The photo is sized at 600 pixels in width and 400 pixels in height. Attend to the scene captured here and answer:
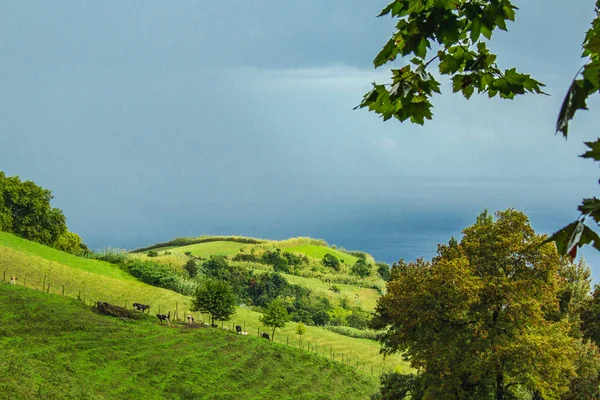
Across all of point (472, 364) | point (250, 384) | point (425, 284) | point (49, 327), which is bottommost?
point (250, 384)

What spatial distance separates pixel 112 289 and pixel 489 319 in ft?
99.6

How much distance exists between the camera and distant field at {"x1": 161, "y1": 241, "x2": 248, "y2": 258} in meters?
78.8

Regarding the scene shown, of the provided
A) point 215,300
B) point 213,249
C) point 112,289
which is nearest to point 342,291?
point 213,249

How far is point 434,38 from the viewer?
3.21 meters

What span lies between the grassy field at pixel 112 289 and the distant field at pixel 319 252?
4300 centimetres

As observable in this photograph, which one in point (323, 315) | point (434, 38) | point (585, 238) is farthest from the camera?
point (323, 315)

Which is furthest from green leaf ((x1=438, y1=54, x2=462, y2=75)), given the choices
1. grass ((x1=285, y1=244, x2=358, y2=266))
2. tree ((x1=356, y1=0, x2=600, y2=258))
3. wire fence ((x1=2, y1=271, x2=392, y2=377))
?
grass ((x1=285, y1=244, x2=358, y2=266))

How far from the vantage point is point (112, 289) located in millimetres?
37875

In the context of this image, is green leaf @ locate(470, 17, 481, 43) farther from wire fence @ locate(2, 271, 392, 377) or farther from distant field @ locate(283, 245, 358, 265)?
distant field @ locate(283, 245, 358, 265)

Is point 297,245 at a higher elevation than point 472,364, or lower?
higher

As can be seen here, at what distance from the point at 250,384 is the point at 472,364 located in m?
12.7

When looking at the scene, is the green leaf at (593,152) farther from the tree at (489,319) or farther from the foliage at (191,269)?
the foliage at (191,269)

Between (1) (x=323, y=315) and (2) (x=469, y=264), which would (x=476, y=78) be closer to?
(2) (x=469, y=264)

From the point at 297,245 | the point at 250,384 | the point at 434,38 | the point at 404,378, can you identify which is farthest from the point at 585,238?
the point at 297,245
